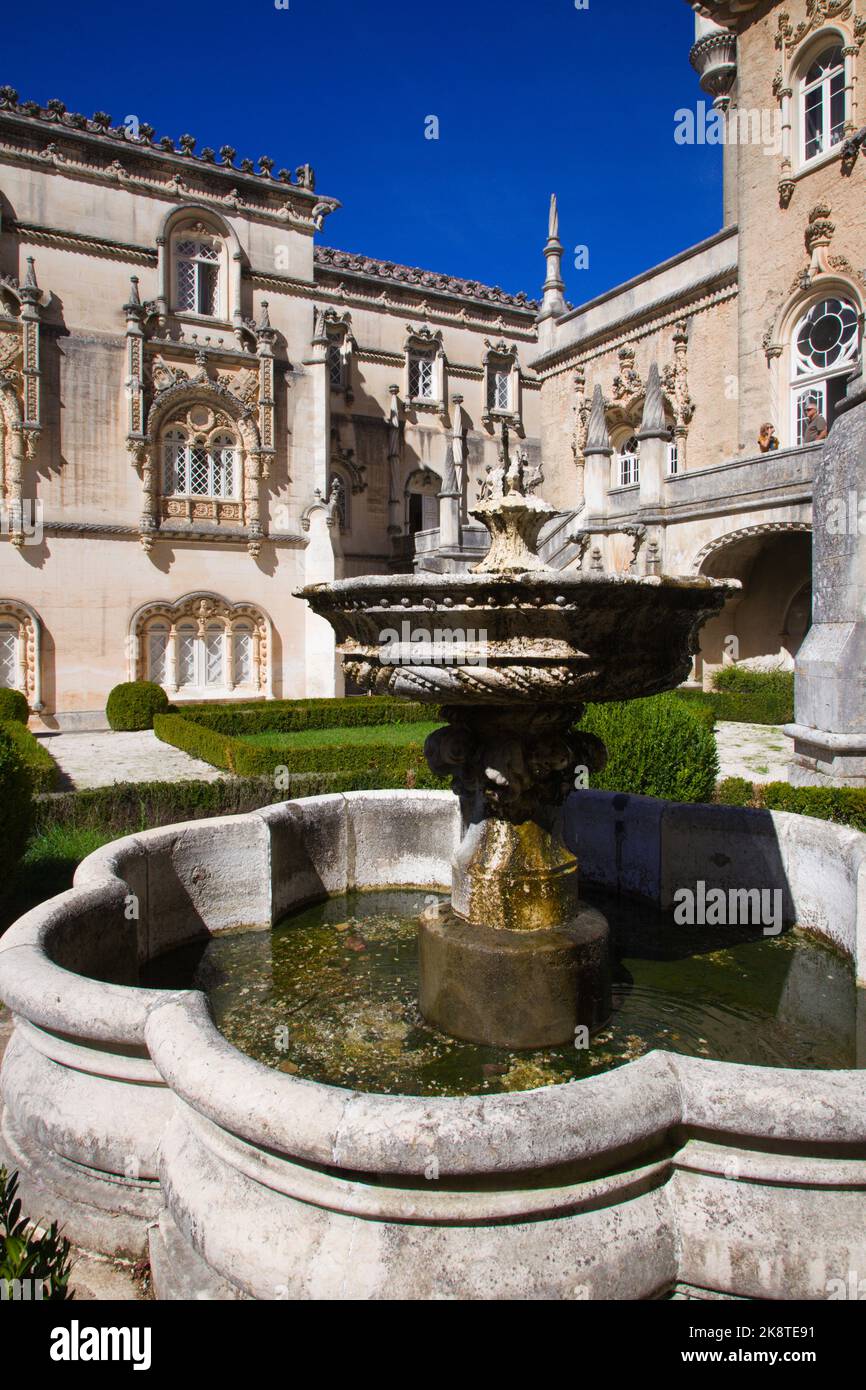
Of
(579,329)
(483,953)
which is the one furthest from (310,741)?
(579,329)

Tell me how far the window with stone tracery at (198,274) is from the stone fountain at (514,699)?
2128 cm

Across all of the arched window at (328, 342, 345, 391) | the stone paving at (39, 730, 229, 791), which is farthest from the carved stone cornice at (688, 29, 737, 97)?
the stone paving at (39, 730, 229, 791)

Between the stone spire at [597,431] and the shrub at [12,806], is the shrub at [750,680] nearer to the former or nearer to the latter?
the stone spire at [597,431]

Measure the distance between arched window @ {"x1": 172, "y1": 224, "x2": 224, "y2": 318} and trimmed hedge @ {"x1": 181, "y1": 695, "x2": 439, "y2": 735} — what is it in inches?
432

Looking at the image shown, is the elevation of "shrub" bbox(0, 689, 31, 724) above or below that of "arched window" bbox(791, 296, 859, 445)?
below

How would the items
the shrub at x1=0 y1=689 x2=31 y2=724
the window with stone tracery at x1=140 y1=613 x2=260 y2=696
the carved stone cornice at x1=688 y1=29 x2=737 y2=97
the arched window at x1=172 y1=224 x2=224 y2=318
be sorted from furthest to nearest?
the carved stone cornice at x1=688 y1=29 x2=737 y2=97 → the arched window at x1=172 y1=224 x2=224 y2=318 → the window with stone tracery at x1=140 y1=613 x2=260 y2=696 → the shrub at x1=0 y1=689 x2=31 y2=724

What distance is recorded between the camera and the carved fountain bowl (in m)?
3.44

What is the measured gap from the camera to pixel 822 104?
19.1m

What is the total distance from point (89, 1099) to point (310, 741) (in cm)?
1218

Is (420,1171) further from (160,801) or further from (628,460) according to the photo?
(628,460)

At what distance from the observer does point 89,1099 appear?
3.06m

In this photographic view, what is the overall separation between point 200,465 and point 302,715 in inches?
339

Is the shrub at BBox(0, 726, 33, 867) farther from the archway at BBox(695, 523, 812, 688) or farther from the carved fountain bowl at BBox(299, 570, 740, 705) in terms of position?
the archway at BBox(695, 523, 812, 688)

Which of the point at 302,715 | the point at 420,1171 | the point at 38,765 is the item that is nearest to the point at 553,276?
the point at 302,715
